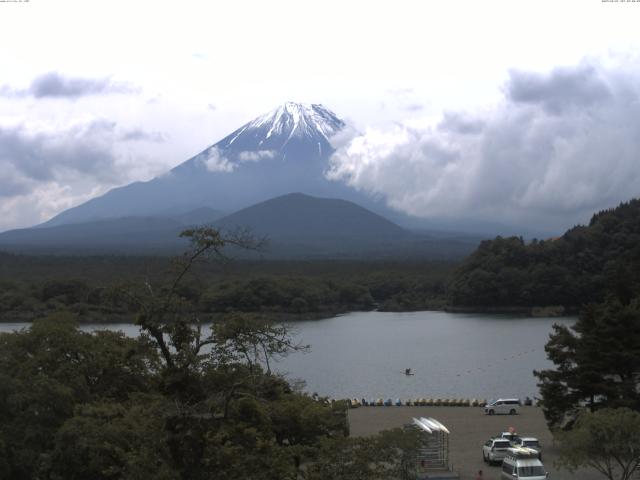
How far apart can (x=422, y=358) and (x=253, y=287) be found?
81.4ft

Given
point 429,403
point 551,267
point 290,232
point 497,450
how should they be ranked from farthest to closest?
point 290,232, point 551,267, point 429,403, point 497,450

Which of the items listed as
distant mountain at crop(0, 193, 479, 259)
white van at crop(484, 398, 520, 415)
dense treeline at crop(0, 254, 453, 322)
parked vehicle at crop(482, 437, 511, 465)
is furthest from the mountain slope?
parked vehicle at crop(482, 437, 511, 465)

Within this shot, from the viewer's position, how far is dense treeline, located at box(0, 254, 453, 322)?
2105 inches

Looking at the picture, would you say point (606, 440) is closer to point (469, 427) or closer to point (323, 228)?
point (469, 427)

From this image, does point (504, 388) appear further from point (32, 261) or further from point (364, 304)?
point (32, 261)

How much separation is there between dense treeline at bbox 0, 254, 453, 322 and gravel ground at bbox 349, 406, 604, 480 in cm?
2163

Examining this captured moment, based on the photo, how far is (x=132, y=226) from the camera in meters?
191

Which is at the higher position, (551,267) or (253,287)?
(551,267)

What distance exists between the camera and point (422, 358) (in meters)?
34.3

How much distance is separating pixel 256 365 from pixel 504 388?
808 inches

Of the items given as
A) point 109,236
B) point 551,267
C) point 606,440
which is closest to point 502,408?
point 606,440

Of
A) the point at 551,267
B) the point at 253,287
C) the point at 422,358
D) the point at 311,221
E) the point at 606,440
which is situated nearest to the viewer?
the point at 606,440

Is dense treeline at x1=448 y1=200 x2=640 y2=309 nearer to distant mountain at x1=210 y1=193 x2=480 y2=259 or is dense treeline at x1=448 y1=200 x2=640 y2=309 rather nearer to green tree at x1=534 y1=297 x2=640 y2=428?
green tree at x1=534 y1=297 x2=640 y2=428

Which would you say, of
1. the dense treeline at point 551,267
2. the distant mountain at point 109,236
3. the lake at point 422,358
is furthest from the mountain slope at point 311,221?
the lake at point 422,358
